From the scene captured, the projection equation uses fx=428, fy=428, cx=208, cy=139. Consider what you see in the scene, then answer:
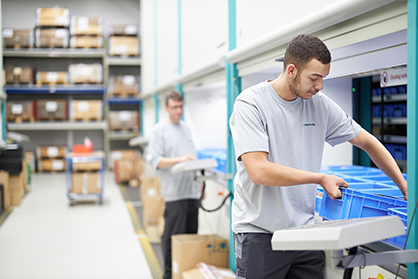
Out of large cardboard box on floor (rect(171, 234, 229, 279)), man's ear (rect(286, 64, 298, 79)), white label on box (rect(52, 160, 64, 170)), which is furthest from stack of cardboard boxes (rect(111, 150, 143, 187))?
man's ear (rect(286, 64, 298, 79))

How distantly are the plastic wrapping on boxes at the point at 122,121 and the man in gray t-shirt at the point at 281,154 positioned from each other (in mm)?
9319

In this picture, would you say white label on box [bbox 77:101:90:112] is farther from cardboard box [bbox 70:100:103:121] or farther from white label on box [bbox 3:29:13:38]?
white label on box [bbox 3:29:13:38]

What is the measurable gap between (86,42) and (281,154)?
10612mm

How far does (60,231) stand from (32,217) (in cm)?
104

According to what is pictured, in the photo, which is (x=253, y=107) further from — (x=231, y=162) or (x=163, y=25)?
(x=163, y=25)

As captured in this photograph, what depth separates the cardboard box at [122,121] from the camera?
1100 centimetres

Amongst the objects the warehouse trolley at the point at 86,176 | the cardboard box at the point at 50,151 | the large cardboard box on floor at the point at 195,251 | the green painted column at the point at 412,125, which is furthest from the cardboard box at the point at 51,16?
the green painted column at the point at 412,125

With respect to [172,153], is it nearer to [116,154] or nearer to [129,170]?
[129,170]

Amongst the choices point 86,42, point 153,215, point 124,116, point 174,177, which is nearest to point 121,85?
point 124,116

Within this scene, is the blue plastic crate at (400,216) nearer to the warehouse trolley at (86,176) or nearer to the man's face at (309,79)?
the man's face at (309,79)

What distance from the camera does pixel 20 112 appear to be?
11.0 metres

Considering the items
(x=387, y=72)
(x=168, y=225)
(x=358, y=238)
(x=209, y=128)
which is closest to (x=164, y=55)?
(x=209, y=128)

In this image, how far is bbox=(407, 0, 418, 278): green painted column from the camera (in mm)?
1604

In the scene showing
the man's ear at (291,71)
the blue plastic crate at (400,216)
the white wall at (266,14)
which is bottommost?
the blue plastic crate at (400,216)
